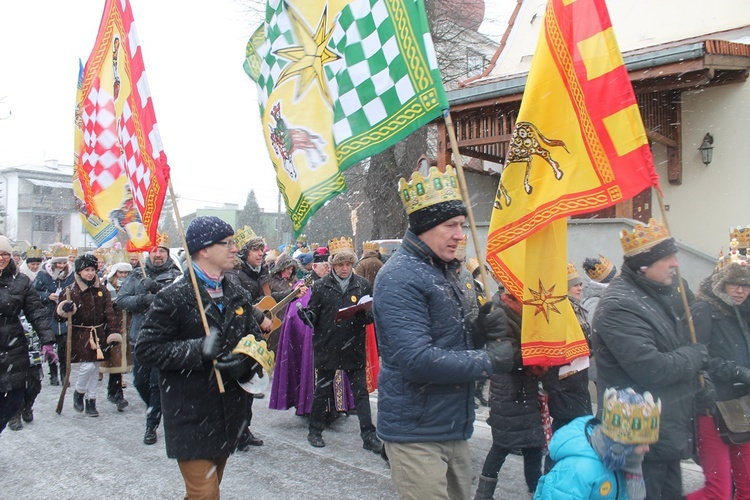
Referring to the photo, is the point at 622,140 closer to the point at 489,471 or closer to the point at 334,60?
the point at 334,60

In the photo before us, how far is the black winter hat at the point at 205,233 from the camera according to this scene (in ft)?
11.3

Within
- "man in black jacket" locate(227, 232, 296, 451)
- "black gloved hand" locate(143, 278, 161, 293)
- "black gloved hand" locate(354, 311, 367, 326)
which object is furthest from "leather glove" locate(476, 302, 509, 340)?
"black gloved hand" locate(143, 278, 161, 293)

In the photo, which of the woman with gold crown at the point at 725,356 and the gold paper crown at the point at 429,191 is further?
the woman with gold crown at the point at 725,356

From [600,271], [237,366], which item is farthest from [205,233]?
[600,271]

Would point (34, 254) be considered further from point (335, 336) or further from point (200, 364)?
point (200, 364)

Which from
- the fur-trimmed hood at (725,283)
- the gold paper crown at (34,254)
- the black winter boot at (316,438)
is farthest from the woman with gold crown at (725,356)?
the gold paper crown at (34,254)

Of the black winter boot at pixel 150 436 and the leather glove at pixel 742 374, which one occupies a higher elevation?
the leather glove at pixel 742 374

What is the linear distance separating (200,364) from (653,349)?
233 centimetres

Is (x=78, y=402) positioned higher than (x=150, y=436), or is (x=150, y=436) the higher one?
(x=78, y=402)

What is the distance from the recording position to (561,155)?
12.2ft

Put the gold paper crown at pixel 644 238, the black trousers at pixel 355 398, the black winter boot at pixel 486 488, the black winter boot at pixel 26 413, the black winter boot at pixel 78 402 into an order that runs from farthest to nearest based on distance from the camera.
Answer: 1. the black winter boot at pixel 78 402
2. the black winter boot at pixel 26 413
3. the black trousers at pixel 355 398
4. the black winter boot at pixel 486 488
5. the gold paper crown at pixel 644 238

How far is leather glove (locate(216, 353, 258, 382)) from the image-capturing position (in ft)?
10.6

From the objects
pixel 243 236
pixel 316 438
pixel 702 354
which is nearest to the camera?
pixel 702 354

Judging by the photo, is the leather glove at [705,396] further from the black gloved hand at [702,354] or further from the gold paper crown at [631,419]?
the gold paper crown at [631,419]
